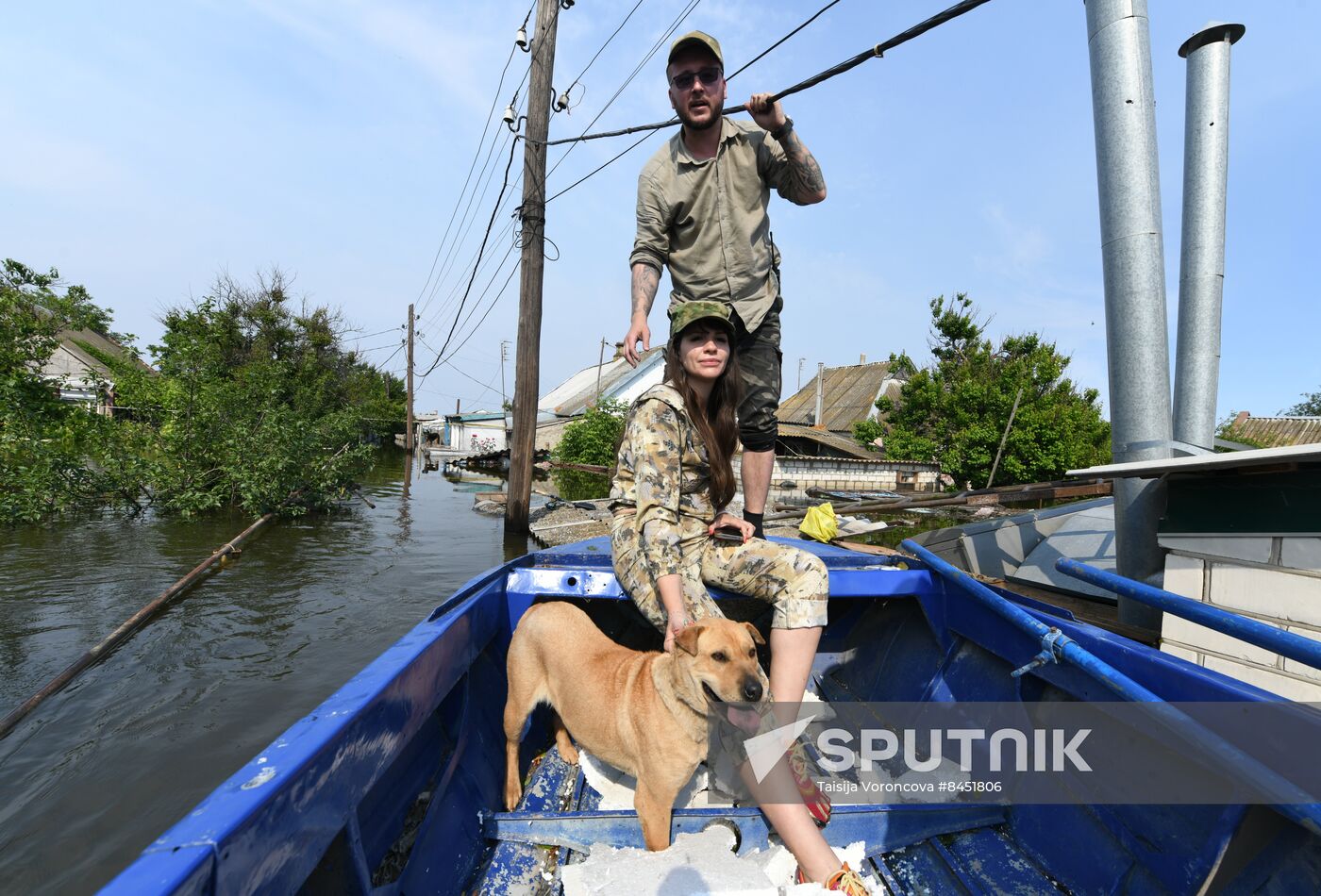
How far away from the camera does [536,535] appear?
1116 cm

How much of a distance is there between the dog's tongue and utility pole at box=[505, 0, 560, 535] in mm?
7424

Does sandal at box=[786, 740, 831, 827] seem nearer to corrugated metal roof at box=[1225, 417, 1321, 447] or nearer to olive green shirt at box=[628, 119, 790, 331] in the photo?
olive green shirt at box=[628, 119, 790, 331]

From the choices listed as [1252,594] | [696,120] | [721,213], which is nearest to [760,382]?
[721,213]

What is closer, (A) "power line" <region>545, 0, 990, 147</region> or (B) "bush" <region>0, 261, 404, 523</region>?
(A) "power line" <region>545, 0, 990, 147</region>

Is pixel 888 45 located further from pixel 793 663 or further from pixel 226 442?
pixel 226 442

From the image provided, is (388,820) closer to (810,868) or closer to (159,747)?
(810,868)

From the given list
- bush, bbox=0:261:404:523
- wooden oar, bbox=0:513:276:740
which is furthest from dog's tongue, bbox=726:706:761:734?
bush, bbox=0:261:404:523

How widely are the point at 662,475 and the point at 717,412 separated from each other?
432 mm

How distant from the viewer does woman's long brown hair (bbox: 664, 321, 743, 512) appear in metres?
2.58

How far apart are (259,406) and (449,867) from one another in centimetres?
1521

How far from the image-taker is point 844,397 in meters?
37.5

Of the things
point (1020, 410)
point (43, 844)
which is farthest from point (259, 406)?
point (1020, 410)

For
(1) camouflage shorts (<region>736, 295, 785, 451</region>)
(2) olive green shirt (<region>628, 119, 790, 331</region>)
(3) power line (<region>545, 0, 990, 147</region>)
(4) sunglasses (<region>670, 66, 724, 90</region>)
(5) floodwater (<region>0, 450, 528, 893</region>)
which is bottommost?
(5) floodwater (<region>0, 450, 528, 893</region>)

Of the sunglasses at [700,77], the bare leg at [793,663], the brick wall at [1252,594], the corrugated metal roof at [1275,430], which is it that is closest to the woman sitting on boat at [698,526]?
the bare leg at [793,663]
